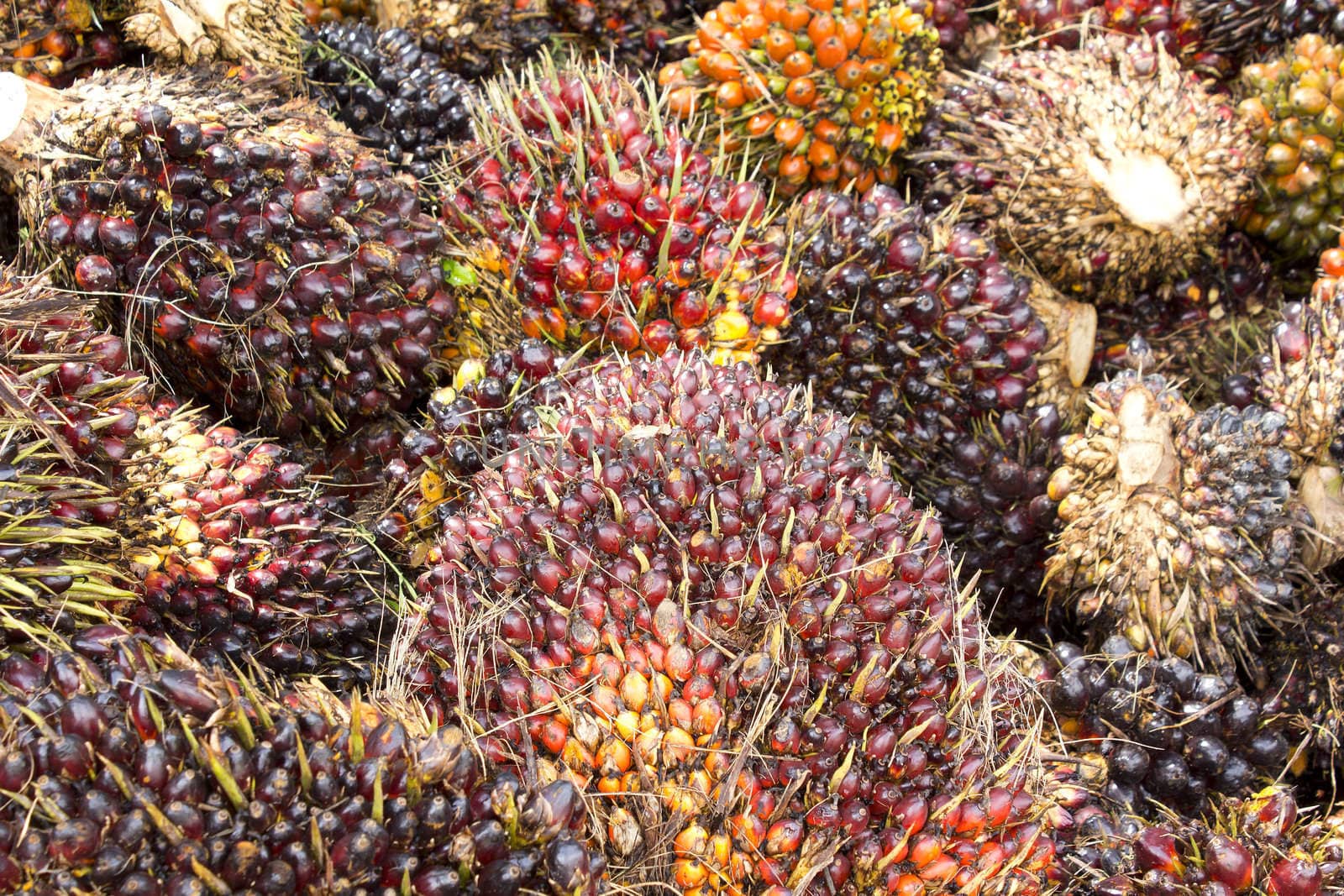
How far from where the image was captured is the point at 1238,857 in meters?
1.74

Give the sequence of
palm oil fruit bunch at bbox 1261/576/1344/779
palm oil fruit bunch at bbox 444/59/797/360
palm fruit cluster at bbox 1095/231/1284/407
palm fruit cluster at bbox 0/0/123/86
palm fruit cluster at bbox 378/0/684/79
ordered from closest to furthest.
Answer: palm oil fruit bunch at bbox 1261/576/1344/779 < palm oil fruit bunch at bbox 444/59/797/360 < palm fruit cluster at bbox 0/0/123/86 < palm fruit cluster at bbox 1095/231/1284/407 < palm fruit cluster at bbox 378/0/684/79

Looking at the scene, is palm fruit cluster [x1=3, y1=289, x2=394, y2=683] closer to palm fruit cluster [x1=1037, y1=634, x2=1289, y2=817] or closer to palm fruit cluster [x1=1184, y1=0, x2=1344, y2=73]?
palm fruit cluster [x1=1037, y1=634, x2=1289, y2=817]

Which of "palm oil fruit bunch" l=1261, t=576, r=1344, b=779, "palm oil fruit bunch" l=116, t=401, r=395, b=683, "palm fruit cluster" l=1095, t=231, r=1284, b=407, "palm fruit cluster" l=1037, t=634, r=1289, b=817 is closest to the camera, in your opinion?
"palm oil fruit bunch" l=116, t=401, r=395, b=683

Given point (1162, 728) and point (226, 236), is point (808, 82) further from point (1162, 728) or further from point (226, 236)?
point (1162, 728)

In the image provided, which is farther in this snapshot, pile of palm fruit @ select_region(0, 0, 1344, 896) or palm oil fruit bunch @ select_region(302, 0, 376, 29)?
palm oil fruit bunch @ select_region(302, 0, 376, 29)

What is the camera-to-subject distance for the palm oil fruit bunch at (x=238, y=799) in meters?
1.22

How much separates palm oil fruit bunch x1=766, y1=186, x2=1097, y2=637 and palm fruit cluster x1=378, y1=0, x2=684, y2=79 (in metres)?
1.03

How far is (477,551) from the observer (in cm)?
185

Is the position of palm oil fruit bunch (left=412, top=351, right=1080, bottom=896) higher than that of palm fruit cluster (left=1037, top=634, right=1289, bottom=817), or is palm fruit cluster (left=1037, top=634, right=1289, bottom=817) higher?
palm oil fruit bunch (left=412, top=351, right=1080, bottom=896)

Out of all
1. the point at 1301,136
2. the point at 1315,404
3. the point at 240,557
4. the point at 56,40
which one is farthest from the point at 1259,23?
the point at 56,40

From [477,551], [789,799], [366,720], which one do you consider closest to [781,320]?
[477,551]

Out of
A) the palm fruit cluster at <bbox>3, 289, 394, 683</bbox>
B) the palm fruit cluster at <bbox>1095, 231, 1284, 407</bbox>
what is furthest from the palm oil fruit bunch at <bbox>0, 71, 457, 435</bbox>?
the palm fruit cluster at <bbox>1095, 231, 1284, 407</bbox>

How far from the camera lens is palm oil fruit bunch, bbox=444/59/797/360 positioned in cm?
237

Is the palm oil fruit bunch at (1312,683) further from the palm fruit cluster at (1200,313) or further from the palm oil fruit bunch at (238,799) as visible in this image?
the palm oil fruit bunch at (238,799)
